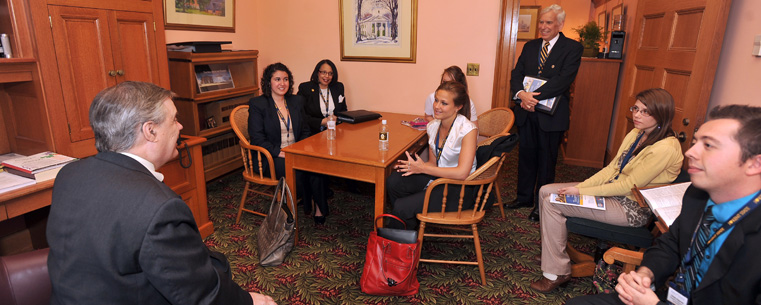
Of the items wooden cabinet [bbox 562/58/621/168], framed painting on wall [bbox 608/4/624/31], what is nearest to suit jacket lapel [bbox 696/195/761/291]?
wooden cabinet [bbox 562/58/621/168]

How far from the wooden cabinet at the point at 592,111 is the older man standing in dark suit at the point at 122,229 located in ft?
15.1

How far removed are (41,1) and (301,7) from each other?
2847mm

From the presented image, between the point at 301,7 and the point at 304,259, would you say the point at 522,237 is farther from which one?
the point at 301,7

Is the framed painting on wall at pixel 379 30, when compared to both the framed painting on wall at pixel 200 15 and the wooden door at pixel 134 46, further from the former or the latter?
the wooden door at pixel 134 46

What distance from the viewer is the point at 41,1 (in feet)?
6.98

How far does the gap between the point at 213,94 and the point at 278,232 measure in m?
1.92

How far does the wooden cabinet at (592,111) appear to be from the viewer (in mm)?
4602

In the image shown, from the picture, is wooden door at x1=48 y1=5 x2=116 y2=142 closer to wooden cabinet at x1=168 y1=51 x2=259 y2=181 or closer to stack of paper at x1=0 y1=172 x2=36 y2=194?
stack of paper at x1=0 y1=172 x2=36 y2=194

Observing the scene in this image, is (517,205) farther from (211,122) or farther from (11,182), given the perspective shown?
(11,182)

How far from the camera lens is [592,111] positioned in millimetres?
4719

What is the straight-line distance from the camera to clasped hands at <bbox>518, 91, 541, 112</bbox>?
3.35 metres

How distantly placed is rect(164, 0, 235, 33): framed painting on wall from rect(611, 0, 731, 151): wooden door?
3.95m

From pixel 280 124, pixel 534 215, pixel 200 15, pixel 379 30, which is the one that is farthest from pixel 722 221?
pixel 200 15

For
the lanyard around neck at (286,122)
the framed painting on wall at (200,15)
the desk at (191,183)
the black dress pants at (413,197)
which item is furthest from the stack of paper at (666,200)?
the framed painting on wall at (200,15)
